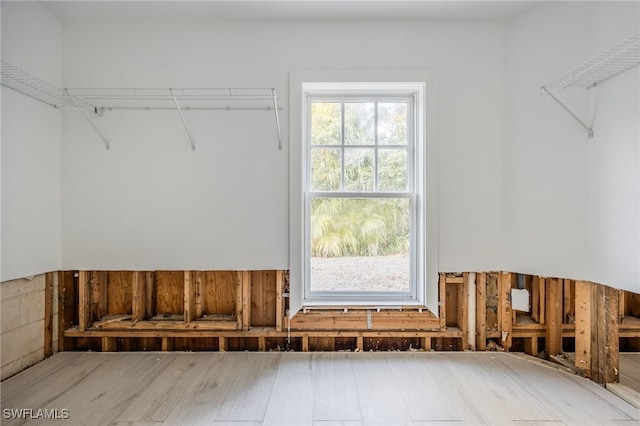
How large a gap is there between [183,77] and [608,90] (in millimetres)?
2696

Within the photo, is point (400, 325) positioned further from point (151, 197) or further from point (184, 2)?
point (184, 2)

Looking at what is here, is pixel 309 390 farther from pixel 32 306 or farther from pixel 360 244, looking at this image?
pixel 32 306

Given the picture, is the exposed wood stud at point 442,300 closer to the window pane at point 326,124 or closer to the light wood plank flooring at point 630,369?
the light wood plank flooring at point 630,369

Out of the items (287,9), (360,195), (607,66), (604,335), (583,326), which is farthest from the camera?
(360,195)

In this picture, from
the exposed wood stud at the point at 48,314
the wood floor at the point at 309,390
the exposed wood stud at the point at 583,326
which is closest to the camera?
the wood floor at the point at 309,390

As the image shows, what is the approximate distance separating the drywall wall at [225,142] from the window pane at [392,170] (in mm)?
276

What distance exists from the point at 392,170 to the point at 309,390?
1.58m

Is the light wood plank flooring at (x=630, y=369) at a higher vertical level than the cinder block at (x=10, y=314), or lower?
lower

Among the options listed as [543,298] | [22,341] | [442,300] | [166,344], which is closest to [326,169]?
[442,300]

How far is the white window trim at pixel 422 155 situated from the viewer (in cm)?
232

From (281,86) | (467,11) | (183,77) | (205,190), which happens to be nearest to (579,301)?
(467,11)

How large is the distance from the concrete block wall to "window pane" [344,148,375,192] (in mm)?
2228

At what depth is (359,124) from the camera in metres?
2.46

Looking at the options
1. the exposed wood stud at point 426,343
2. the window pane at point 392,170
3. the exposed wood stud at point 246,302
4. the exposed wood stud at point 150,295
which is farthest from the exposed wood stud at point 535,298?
the exposed wood stud at point 150,295
